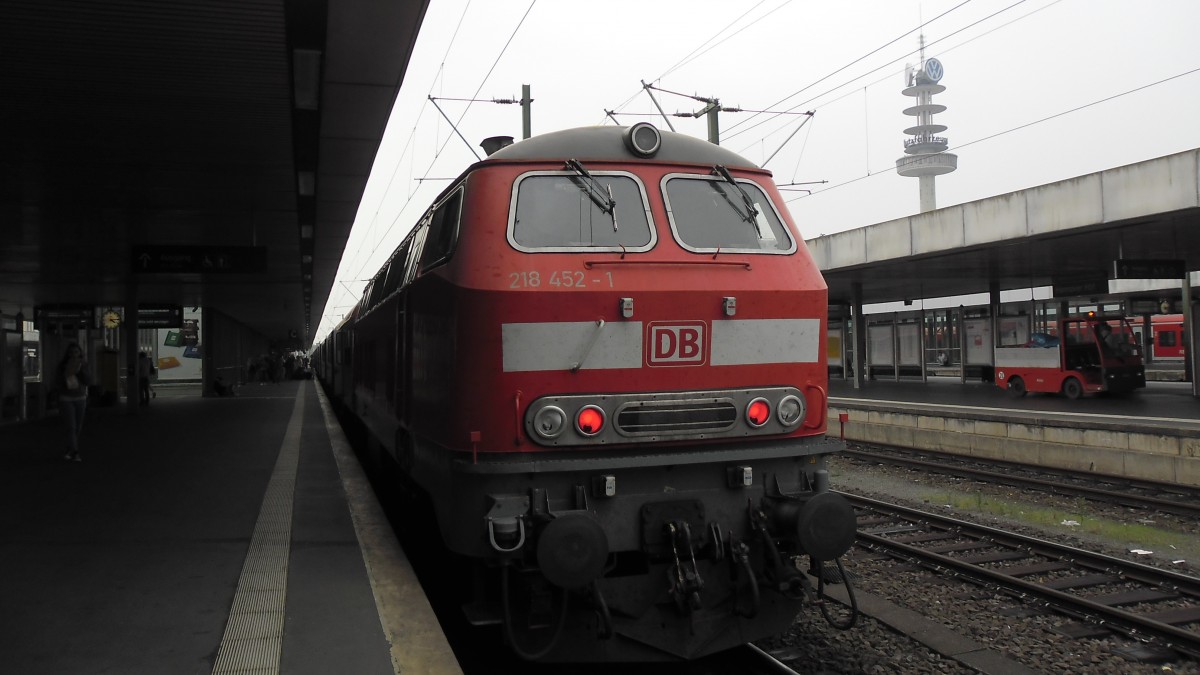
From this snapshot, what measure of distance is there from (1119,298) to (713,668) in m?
29.2

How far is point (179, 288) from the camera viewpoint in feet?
76.2

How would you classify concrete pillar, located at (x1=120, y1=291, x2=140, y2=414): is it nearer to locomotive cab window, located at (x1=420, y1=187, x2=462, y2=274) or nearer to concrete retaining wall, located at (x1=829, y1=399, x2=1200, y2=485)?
concrete retaining wall, located at (x1=829, y1=399, x2=1200, y2=485)

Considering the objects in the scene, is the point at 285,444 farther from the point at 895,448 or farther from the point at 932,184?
the point at 932,184

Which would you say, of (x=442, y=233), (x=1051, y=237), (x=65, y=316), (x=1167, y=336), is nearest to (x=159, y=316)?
(x=65, y=316)

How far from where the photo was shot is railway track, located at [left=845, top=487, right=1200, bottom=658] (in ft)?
19.3

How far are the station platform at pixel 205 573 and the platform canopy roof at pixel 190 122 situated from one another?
149 inches

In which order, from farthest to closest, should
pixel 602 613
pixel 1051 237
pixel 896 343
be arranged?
pixel 896 343, pixel 1051 237, pixel 602 613

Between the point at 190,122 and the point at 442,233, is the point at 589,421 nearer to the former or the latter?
the point at 442,233

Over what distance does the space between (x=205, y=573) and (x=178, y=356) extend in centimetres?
4939

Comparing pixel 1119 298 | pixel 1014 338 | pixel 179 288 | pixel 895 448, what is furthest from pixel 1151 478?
pixel 179 288

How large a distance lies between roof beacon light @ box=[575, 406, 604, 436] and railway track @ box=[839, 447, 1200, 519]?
20.6 feet

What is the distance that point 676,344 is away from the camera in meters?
4.99

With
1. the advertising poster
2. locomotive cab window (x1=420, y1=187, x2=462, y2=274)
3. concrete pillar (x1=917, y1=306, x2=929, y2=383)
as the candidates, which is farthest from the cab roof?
the advertising poster

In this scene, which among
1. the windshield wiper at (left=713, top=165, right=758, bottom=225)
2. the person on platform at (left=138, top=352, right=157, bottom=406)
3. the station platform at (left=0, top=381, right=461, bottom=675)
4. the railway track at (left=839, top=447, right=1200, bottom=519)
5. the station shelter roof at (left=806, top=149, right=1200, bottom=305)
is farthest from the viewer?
the person on platform at (left=138, top=352, right=157, bottom=406)
